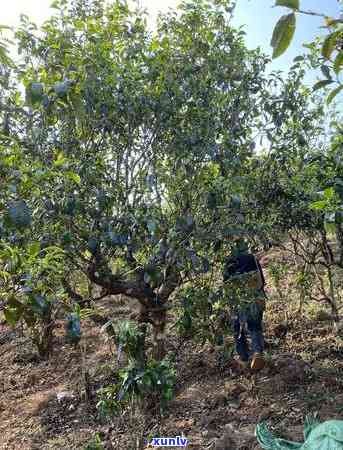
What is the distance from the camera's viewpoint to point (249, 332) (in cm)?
466

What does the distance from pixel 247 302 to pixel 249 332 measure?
0.81 m

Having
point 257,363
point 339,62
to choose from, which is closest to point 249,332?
point 257,363

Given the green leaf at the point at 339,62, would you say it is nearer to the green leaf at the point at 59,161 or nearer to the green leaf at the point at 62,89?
the green leaf at the point at 62,89

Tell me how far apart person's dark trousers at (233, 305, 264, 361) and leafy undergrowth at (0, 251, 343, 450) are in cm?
16

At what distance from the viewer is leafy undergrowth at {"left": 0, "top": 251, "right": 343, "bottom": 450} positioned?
3666mm

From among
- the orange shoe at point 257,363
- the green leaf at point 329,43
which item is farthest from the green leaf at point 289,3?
the orange shoe at point 257,363

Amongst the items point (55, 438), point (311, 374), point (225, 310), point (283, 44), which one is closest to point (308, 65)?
point (225, 310)

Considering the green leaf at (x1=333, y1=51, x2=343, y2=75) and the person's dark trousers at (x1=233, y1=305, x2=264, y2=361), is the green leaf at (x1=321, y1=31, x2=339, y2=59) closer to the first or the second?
the green leaf at (x1=333, y1=51, x2=343, y2=75)

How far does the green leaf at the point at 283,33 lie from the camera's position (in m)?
1.08

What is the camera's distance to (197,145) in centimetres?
380

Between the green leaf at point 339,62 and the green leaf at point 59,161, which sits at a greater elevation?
the green leaf at point 59,161

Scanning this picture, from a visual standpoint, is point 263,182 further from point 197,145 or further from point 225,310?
point 225,310

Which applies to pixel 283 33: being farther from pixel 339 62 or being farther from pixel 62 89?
pixel 62 89

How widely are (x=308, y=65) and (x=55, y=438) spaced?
4.11 meters
